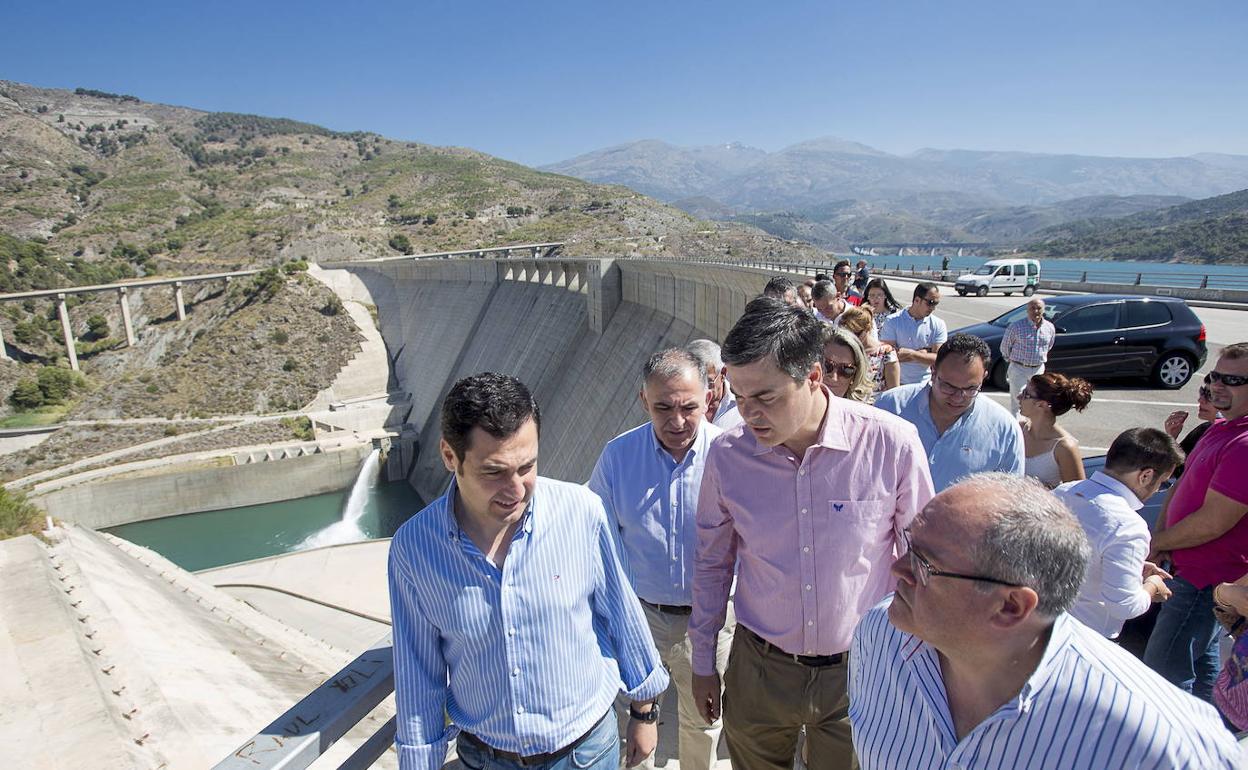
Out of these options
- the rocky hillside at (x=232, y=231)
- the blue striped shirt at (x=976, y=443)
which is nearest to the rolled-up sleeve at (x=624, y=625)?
the blue striped shirt at (x=976, y=443)

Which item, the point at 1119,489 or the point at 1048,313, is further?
the point at 1048,313

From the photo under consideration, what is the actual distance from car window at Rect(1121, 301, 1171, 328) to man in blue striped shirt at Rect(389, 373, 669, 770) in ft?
30.9

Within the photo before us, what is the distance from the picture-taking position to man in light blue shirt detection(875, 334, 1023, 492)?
3.07 m

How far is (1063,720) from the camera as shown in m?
1.23

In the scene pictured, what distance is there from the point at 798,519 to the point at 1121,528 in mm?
1483

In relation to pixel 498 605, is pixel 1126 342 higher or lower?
lower

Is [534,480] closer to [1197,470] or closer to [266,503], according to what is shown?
[1197,470]

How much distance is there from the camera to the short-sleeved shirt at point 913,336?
5.96m

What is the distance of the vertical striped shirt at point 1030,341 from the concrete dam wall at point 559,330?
5.12m

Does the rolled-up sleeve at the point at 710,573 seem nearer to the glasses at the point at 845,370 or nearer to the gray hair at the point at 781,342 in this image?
the gray hair at the point at 781,342

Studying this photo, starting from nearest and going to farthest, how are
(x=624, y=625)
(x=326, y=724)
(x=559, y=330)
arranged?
(x=326, y=724)
(x=624, y=625)
(x=559, y=330)

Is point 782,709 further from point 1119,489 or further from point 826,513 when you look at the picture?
point 1119,489

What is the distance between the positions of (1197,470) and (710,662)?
2493 millimetres

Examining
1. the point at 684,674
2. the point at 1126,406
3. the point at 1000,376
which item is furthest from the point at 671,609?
the point at 1126,406
